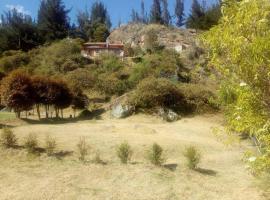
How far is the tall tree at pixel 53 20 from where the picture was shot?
58.5 meters

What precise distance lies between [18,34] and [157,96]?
3355 centimetres

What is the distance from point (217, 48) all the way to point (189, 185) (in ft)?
20.3

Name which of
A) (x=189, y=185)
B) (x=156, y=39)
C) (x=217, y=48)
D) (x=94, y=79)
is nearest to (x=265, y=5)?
(x=217, y=48)

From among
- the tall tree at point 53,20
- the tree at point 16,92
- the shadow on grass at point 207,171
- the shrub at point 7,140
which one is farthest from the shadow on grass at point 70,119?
the tall tree at point 53,20

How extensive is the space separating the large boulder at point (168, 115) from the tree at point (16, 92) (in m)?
8.46

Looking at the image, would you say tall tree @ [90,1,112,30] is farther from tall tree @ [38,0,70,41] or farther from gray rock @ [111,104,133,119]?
gray rock @ [111,104,133,119]

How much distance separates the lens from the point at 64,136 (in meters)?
17.3

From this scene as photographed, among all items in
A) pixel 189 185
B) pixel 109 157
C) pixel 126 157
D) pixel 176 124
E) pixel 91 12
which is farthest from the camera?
pixel 91 12

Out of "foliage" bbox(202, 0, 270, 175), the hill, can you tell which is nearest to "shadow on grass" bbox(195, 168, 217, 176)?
"foliage" bbox(202, 0, 270, 175)

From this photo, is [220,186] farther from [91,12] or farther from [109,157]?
[91,12]

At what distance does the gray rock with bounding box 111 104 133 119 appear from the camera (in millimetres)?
26547

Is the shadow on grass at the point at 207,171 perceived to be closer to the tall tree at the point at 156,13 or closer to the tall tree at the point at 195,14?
the tall tree at the point at 195,14

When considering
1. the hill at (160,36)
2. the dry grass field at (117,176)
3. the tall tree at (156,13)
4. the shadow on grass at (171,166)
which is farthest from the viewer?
the tall tree at (156,13)

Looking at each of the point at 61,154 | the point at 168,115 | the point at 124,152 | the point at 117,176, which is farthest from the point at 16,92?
the point at 117,176
